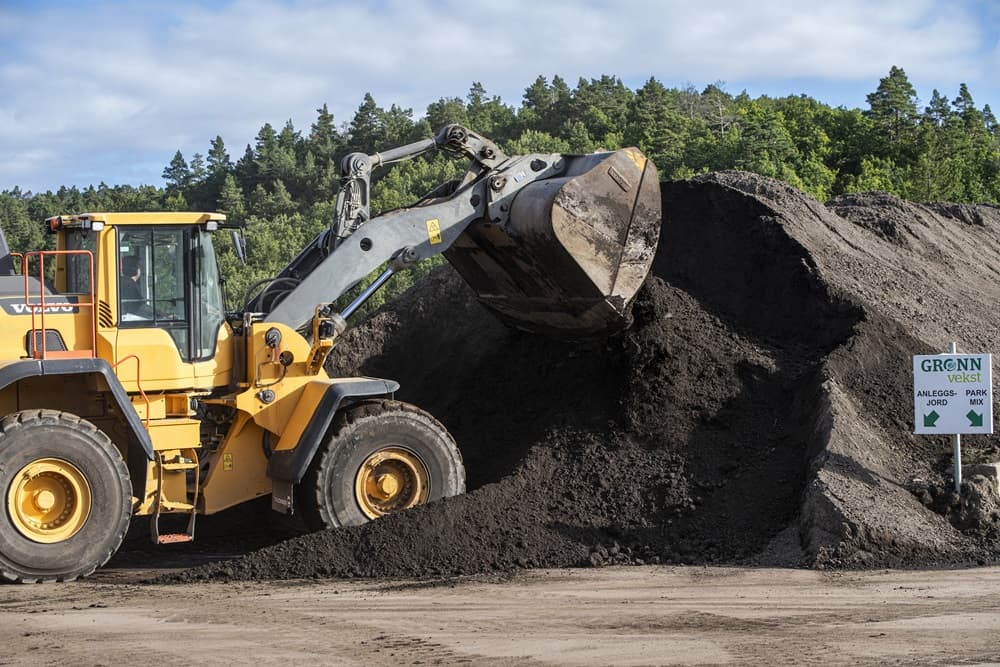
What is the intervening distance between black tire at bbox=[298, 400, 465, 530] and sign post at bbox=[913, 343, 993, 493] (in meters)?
4.11

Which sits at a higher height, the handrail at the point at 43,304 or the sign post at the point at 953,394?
the handrail at the point at 43,304

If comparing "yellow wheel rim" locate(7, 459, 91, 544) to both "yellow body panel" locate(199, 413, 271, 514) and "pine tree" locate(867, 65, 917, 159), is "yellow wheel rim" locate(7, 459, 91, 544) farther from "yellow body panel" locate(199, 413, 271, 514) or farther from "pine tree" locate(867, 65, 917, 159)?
"pine tree" locate(867, 65, 917, 159)

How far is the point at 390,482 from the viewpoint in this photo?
34.9 feet

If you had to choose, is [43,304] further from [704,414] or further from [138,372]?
[704,414]

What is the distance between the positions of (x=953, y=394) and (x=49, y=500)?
756 centimetres

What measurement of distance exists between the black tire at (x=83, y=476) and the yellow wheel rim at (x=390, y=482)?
199cm

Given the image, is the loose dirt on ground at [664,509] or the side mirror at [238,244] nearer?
the loose dirt on ground at [664,509]

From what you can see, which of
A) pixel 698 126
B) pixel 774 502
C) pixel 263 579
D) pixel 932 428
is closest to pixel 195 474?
pixel 263 579

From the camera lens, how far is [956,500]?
10430mm

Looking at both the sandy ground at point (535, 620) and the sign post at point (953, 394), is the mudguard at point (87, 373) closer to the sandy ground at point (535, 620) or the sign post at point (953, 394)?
the sandy ground at point (535, 620)

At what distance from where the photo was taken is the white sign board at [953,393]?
10664mm

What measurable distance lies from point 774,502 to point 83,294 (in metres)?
6.09

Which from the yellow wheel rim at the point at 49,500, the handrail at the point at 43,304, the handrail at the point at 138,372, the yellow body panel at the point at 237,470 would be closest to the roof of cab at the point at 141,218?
the handrail at the point at 43,304

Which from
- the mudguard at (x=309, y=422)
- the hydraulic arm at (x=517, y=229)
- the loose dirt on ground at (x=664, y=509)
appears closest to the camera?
the loose dirt on ground at (x=664, y=509)
